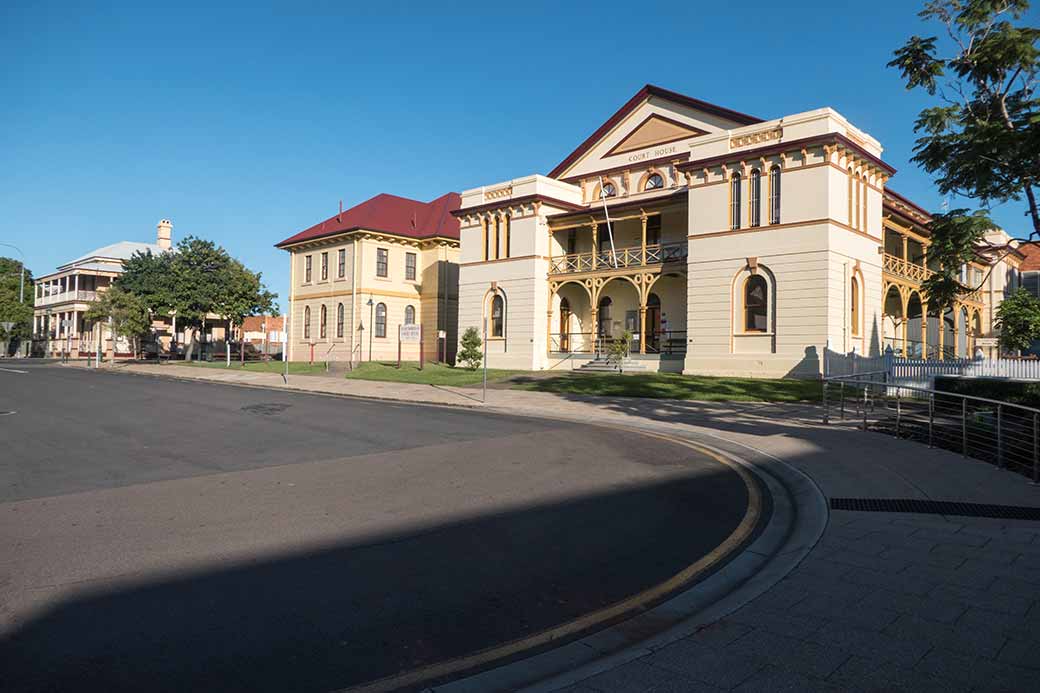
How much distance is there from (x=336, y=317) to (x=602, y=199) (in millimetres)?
19098

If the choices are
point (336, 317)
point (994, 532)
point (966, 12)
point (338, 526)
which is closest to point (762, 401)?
point (966, 12)

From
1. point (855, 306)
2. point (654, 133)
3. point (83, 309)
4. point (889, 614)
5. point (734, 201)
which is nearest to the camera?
point (889, 614)

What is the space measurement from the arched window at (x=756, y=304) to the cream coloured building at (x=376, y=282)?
788 inches

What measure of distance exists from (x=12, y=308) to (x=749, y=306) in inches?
3029

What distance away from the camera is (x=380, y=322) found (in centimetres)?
4459

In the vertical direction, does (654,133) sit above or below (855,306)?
above

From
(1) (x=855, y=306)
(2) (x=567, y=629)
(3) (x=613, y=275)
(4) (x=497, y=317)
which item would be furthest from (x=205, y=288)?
(2) (x=567, y=629)

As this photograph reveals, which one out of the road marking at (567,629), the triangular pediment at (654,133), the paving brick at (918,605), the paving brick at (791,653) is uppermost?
the triangular pediment at (654,133)

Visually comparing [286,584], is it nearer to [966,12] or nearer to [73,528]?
[73,528]

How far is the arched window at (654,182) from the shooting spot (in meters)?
35.0

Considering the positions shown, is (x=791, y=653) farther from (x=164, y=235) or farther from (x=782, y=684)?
(x=164, y=235)

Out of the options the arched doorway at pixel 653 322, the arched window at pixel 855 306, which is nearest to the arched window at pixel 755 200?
the arched window at pixel 855 306

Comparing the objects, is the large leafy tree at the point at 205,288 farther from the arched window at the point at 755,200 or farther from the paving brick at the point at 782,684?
the paving brick at the point at 782,684

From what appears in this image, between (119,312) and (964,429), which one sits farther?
(119,312)
